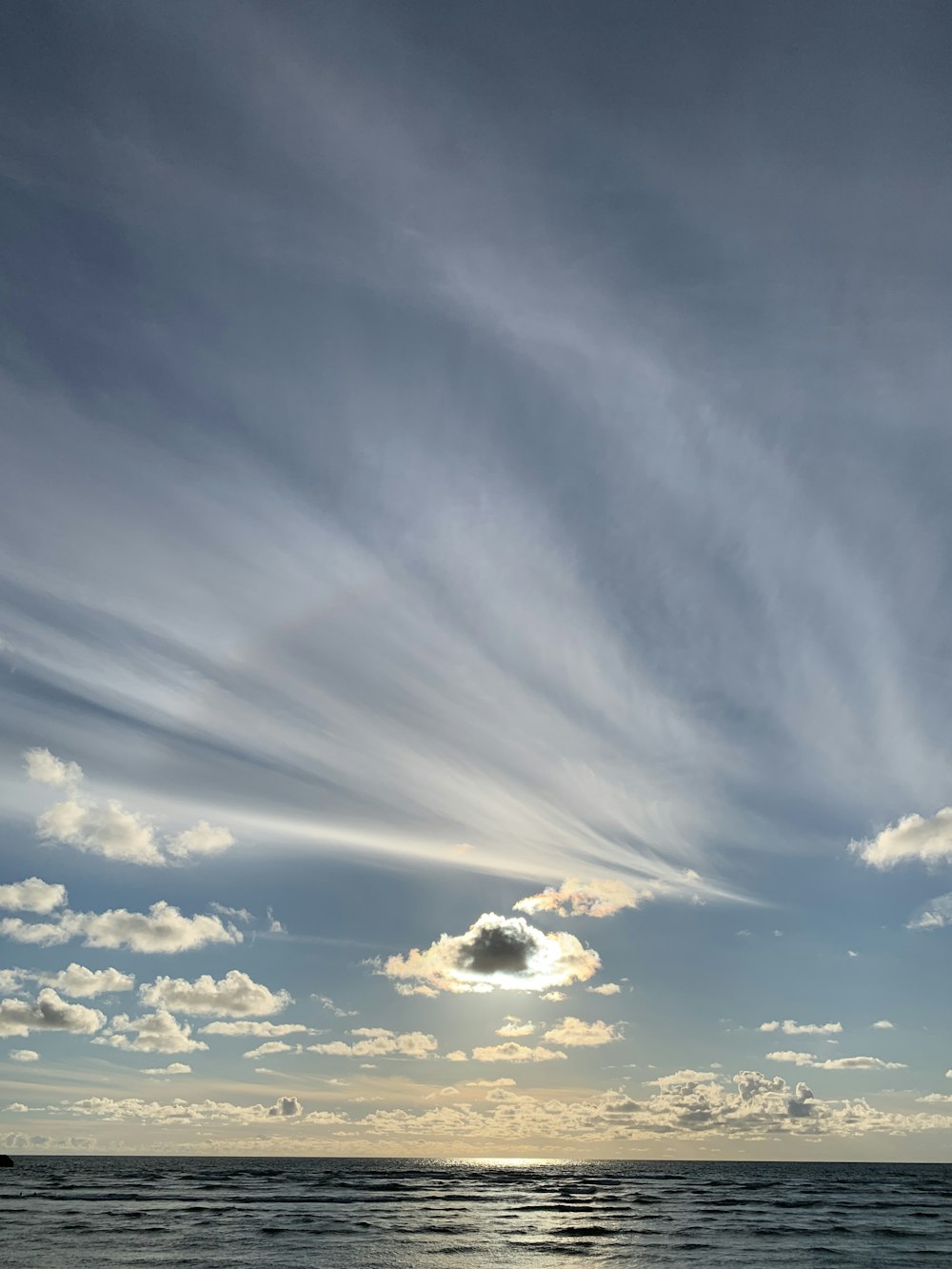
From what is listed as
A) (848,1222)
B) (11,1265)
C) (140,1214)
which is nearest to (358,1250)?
(11,1265)

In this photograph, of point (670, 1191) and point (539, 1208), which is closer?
point (539, 1208)

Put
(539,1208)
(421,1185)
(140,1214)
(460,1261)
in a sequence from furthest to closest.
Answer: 1. (421,1185)
2. (539,1208)
3. (140,1214)
4. (460,1261)

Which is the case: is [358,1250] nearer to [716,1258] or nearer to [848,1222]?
[716,1258]

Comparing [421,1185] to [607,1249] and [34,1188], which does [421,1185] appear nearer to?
[34,1188]

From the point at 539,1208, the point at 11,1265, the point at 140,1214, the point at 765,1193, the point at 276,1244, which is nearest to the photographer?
the point at 11,1265

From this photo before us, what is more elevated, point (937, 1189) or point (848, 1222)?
point (848, 1222)

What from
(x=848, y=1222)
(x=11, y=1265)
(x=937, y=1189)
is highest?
(x=11, y=1265)

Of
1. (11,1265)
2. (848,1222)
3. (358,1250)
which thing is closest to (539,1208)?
(848,1222)

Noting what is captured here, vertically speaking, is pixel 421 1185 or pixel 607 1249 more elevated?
pixel 607 1249

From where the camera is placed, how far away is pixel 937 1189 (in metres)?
142

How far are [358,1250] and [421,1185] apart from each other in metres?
93.8

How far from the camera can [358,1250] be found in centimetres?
5838

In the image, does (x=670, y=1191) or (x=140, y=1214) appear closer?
(x=140, y=1214)

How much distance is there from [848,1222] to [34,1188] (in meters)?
102
